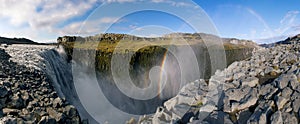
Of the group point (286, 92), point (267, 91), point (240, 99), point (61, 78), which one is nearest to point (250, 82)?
point (267, 91)

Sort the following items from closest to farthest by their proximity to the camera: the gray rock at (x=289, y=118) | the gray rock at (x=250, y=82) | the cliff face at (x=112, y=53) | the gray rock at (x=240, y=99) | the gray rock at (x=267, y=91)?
the gray rock at (x=289, y=118) → the gray rock at (x=240, y=99) → the gray rock at (x=267, y=91) → the gray rock at (x=250, y=82) → the cliff face at (x=112, y=53)

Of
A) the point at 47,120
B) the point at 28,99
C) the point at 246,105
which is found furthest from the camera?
the point at 28,99

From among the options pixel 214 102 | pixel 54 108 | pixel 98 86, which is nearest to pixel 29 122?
pixel 54 108

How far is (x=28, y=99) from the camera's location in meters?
11.6

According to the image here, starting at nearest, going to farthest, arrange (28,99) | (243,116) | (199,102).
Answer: (243,116) < (28,99) < (199,102)

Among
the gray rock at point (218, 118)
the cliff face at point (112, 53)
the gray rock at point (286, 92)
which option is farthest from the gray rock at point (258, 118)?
the cliff face at point (112, 53)

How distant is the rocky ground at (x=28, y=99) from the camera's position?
1048 cm

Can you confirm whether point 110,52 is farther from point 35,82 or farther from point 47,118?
point 47,118

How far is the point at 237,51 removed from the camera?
155 ft

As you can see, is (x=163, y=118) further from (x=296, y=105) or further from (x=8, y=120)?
(x=8, y=120)

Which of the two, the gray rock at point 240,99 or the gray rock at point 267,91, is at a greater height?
the gray rock at point 267,91

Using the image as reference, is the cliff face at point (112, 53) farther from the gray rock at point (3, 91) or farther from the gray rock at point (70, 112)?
the gray rock at point (3, 91)

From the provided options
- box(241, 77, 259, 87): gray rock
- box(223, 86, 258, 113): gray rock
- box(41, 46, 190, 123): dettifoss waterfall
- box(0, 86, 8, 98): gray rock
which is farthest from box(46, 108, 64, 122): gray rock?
box(41, 46, 190, 123): dettifoss waterfall

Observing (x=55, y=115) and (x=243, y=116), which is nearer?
(x=243, y=116)
